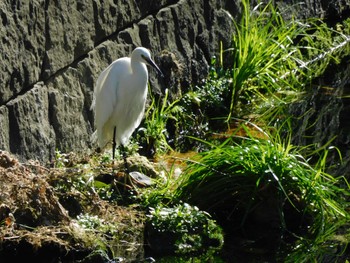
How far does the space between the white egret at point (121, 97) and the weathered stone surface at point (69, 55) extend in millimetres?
175

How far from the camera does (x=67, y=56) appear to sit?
27.0 feet

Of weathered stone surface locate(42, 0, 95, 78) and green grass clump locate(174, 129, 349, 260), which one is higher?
weathered stone surface locate(42, 0, 95, 78)

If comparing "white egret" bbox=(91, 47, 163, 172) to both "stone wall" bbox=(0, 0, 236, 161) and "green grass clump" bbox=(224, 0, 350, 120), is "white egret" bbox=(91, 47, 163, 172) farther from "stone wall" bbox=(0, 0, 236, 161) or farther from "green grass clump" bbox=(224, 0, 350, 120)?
"green grass clump" bbox=(224, 0, 350, 120)

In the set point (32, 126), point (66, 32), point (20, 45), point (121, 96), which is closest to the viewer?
point (20, 45)

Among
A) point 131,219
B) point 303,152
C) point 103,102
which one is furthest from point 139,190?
point 303,152

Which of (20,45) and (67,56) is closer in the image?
(20,45)

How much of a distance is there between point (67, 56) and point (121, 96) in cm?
59

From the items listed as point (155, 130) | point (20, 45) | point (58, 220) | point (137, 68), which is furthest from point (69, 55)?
point (58, 220)

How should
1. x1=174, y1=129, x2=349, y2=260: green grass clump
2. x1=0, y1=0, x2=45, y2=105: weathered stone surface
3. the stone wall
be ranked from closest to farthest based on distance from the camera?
x1=174, y1=129, x2=349, y2=260: green grass clump → x1=0, y1=0, x2=45, y2=105: weathered stone surface → the stone wall

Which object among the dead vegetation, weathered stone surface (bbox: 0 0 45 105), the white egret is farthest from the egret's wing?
the dead vegetation

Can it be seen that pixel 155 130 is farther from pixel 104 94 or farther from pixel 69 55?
pixel 69 55

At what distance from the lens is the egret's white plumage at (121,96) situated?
8344 mm

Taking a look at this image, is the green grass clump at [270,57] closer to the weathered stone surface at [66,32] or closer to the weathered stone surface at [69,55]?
the weathered stone surface at [69,55]

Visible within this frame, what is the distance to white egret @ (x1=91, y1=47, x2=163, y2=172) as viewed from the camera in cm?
834
